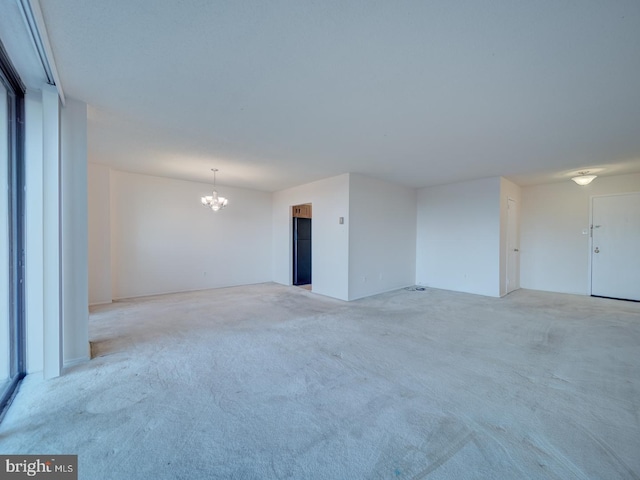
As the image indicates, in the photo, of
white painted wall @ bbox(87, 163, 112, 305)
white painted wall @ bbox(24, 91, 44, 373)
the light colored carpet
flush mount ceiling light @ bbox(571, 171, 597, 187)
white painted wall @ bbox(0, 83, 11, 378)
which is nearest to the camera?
the light colored carpet

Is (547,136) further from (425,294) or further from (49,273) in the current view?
(49,273)

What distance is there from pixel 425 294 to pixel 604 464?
4420mm

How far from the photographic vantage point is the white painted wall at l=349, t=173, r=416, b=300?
5.32 m

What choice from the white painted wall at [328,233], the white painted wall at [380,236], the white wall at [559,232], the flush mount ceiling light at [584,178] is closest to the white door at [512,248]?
the white wall at [559,232]

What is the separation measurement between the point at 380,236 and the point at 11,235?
5454 mm

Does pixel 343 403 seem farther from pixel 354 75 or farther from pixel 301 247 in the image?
pixel 301 247

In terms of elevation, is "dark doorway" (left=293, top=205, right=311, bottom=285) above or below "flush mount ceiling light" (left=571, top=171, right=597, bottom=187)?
below

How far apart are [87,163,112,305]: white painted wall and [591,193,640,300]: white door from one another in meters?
9.85

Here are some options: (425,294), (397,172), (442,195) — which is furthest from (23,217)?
(442,195)

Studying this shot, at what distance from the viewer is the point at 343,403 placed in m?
1.96

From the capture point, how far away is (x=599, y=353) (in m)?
2.84

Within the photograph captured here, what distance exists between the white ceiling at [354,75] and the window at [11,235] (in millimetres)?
472

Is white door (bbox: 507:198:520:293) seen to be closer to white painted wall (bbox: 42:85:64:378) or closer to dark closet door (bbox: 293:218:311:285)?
dark closet door (bbox: 293:218:311:285)

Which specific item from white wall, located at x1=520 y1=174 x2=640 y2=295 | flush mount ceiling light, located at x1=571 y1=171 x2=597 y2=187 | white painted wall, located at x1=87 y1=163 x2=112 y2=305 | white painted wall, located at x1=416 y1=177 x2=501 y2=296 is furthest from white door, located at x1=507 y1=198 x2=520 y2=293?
white painted wall, located at x1=87 y1=163 x2=112 y2=305
